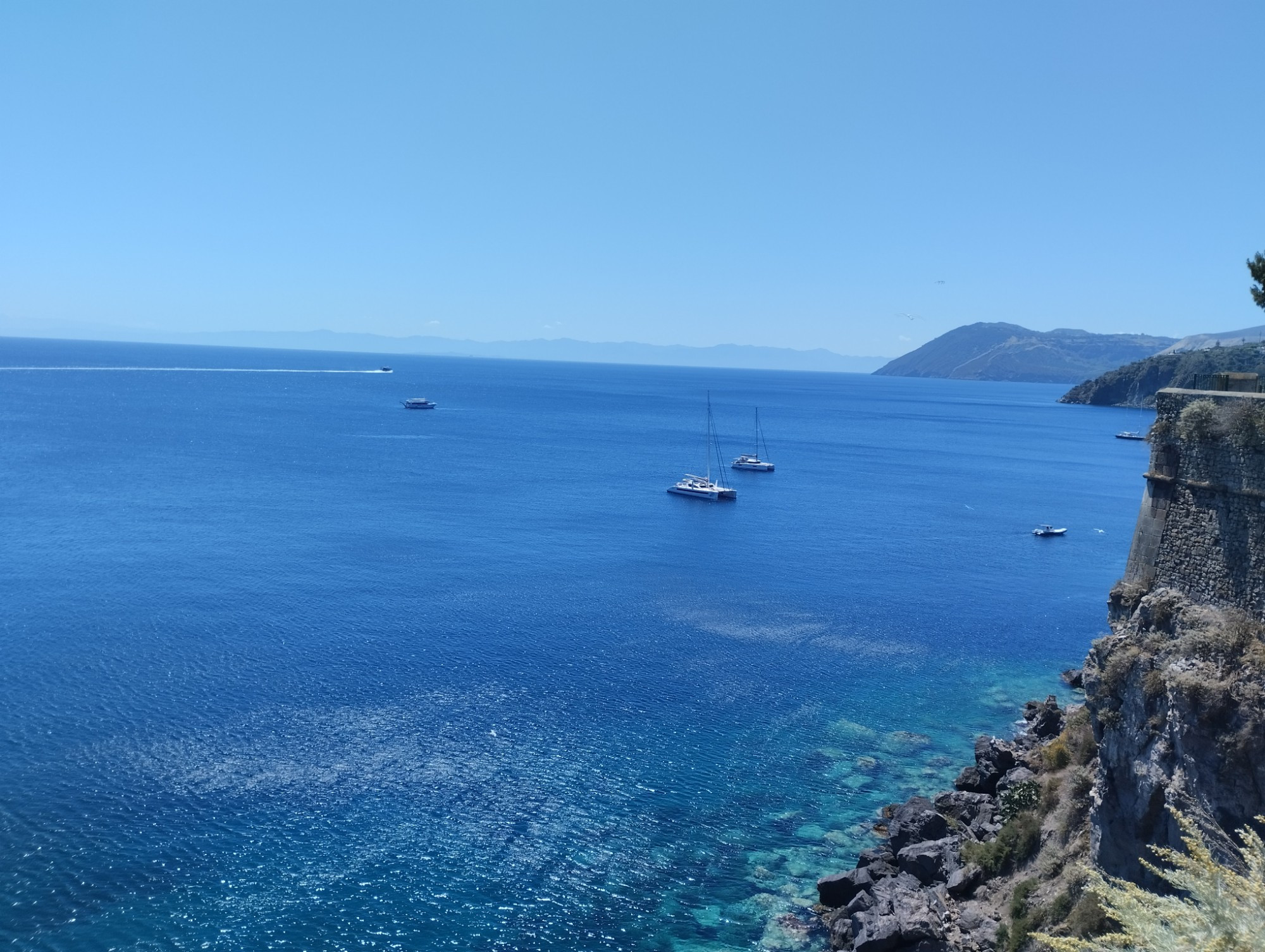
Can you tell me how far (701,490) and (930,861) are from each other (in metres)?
65.1

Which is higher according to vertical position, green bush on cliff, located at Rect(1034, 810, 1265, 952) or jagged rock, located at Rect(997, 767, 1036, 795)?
green bush on cliff, located at Rect(1034, 810, 1265, 952)

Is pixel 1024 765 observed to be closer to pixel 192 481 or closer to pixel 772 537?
pixel 772 537

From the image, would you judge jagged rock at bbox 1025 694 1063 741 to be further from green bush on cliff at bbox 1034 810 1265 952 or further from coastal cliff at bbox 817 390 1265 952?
green bush on cliff at bbox 1034 810 1265 952

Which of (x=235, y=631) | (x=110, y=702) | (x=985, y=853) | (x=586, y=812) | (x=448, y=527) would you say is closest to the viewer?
(x=985, y=853)

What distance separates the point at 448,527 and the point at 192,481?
30024 millimetres

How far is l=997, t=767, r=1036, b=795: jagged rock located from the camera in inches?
1148

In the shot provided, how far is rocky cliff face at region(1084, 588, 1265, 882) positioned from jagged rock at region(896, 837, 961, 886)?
5262 millimetres

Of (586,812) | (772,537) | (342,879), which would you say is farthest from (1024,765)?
(772,537)

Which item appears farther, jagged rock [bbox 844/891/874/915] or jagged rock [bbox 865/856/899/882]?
jagged rock [bbox 865/856/899/882]

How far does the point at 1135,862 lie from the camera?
1952 cm

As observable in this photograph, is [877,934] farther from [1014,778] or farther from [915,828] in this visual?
[1014,778]

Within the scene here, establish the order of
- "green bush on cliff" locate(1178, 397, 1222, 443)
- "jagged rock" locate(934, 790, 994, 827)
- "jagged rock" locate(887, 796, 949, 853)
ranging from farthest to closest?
"jagged rock" locate(934, 790, 994, 827) → "jagged rock" locate(887, 796, 949, 853) → "green bush on cliff" locate(1178, 397, 1222, 443)

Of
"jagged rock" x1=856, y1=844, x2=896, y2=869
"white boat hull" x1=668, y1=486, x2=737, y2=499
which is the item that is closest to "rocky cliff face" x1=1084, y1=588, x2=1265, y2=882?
"jagged rock" x1=856, y1=844, x2=896, y2=869

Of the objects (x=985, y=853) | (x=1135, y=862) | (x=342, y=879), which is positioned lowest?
(x=342, y=879)
